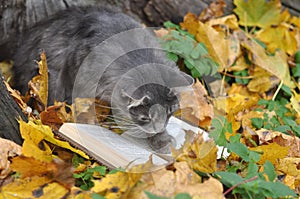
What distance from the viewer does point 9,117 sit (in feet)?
9.43

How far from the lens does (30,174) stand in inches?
97.6

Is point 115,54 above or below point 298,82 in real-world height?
above

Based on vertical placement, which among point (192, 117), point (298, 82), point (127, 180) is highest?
point (127, 180)

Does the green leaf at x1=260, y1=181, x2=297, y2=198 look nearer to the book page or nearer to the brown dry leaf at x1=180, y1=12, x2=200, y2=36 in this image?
the book page

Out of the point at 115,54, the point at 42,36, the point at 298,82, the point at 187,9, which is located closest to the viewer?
the point at 115,54

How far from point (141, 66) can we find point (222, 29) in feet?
5.86

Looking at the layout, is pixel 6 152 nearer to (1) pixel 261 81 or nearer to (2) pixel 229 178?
(2) pixel 229 178

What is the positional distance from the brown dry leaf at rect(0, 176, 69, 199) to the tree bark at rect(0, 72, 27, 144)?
0.43 m

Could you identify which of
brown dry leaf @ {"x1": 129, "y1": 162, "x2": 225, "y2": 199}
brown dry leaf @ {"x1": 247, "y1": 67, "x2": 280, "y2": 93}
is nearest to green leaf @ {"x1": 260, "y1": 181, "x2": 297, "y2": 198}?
brown dry leaf @ {"x1": 129, "y1": 162, "x2": 225, "y2": 199}

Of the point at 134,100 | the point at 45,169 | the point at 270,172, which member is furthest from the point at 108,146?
the point at 270,172

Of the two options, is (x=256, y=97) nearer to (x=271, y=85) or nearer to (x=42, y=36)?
(x=271, y=85)

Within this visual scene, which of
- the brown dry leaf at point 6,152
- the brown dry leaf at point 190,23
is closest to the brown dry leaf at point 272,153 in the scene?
the brown dry leaf at point 6,152

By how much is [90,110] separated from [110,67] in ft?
1.01

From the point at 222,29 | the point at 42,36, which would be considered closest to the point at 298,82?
the point at 222,29
